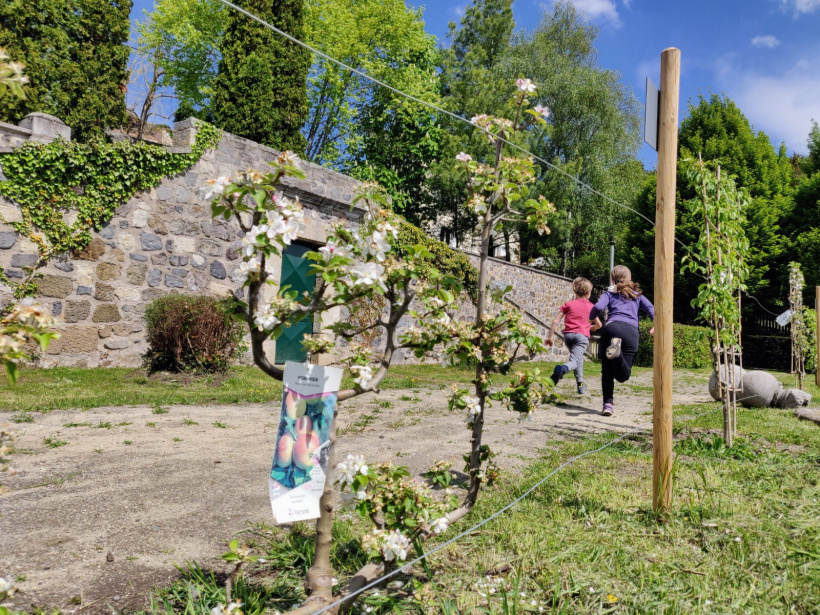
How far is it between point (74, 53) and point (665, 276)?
43.7ft

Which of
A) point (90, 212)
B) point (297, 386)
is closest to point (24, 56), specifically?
point (90, 212)

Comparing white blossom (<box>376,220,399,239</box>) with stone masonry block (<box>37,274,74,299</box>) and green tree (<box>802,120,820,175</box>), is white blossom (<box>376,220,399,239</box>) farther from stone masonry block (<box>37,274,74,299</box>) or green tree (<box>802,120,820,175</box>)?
green tree (<box>802,120,820,175</box>)

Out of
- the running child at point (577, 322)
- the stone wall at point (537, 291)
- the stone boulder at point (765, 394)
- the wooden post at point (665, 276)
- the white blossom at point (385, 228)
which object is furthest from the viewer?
the stone wall at point (537, 291)

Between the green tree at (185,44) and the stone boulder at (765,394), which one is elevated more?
the green tree at (185,44)

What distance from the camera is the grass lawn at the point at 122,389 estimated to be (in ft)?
17.4

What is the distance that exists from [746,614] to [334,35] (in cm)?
2060

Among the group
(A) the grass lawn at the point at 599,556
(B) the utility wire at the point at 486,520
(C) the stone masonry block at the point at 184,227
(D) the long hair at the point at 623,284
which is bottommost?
(A) the grass lawn at the point at 599,556

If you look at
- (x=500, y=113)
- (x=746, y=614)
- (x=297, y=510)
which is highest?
(x=500, y=113)

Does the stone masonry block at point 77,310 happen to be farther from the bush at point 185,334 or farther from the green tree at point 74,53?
the green tree at point 74,53

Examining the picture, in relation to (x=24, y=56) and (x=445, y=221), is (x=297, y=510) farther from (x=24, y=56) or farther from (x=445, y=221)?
(x=445, y=221)

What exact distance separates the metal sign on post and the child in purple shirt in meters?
3.53

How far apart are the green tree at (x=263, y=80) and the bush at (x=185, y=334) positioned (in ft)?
18.9

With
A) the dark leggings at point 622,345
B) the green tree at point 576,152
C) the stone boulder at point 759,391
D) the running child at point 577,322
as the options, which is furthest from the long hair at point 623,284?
the green tree at point 576,152

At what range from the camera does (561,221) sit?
862 inches
